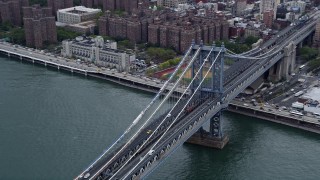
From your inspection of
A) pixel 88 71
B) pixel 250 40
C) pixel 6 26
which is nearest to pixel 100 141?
pixel 88 71

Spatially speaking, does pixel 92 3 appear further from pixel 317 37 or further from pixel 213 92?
pixel 213 92

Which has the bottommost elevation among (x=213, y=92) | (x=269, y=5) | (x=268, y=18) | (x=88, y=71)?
(x=88, y=71)

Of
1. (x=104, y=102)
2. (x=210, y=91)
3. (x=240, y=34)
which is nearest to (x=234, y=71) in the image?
(x=210, y=91)

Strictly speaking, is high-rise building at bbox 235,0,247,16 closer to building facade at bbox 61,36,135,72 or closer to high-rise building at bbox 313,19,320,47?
high-rise building at bbox 313,19,320,47

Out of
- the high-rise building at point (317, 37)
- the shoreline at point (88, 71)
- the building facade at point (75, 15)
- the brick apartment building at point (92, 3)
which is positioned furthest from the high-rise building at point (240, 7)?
the shoreline at point (88, 71)

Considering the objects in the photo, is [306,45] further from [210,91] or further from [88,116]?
[88,116]
